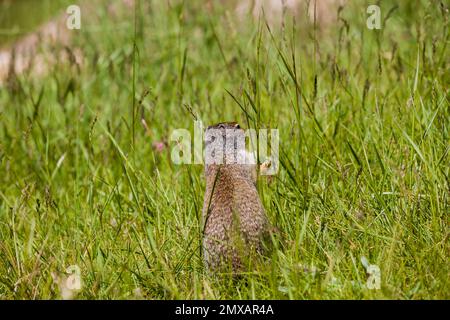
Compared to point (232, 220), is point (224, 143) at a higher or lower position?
higher

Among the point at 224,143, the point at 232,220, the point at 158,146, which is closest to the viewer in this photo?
the point at 232,220

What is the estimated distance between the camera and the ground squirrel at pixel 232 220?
2.51 m

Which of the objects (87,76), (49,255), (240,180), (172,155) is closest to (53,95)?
(87,76)

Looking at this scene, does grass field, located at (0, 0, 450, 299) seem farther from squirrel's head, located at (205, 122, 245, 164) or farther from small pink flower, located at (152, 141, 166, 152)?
squirrel's head, located at (205, 122, 245, 164)

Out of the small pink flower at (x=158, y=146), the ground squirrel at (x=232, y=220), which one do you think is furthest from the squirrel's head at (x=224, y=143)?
the small pink flower at (x=158, y=146)

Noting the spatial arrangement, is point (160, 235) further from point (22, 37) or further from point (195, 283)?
point (22, 37)

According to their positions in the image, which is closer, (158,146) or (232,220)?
(232,220)

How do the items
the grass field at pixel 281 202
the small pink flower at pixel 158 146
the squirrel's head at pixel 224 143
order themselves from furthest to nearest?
the small pink flower at pixel 158 146 < the squirrel's head at pixel 224 143 < the grass field at pixel 281 202

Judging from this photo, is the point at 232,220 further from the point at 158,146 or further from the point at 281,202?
the point at 158,146

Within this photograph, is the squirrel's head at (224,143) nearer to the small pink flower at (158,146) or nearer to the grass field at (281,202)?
the grass field at (281,202)

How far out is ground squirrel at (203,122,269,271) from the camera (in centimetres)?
251

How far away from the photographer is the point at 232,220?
Result: 2.53 metres

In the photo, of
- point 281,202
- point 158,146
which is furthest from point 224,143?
point 158,146
